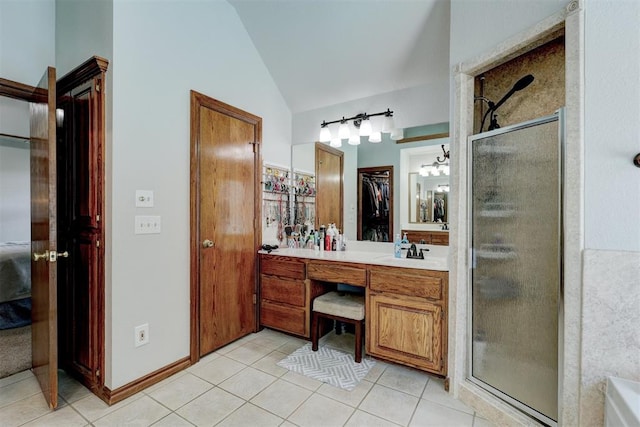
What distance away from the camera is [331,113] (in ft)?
10.8

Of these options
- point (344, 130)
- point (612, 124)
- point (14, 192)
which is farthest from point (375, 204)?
point (14, 192)

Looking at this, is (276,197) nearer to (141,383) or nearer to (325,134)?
(325,134)

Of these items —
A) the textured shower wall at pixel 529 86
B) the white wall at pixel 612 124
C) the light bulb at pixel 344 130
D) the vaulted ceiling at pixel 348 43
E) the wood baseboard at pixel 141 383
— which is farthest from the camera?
the light bulb at pixel 344 130

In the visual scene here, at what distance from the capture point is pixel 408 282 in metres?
2.25

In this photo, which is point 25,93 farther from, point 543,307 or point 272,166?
point 543,307

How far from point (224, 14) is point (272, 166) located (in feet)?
4.64

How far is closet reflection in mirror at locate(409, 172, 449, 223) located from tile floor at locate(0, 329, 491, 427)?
4.23ft

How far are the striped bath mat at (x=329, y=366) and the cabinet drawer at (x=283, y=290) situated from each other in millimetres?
429

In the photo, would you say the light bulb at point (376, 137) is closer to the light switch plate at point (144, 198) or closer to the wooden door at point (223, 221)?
the wooden door at point (223, 221)

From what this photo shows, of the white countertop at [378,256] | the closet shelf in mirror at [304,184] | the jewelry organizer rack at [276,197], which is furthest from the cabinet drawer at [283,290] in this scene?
the closet shelf in mirror at [304,184]

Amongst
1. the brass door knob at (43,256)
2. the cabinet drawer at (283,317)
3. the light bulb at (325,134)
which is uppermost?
the light bulb at (325,134)

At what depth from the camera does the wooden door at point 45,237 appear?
1.85 m

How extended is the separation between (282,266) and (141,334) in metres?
1.23

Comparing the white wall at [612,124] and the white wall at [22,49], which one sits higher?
the white wall at [22,49]
